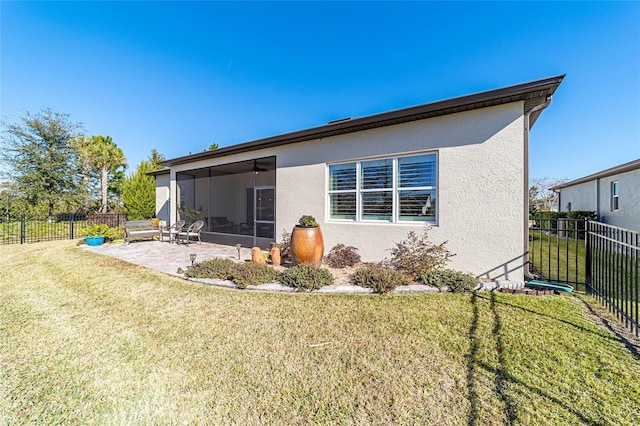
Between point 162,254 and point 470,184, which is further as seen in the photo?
point 162,254

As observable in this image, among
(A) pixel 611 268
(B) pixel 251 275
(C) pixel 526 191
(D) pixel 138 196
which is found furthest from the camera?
(D) pixel 138 196

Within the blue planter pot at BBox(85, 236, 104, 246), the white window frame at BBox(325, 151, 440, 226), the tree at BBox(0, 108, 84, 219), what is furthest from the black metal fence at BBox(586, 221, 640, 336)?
the tree at BBox(0, 108, 84, 219)

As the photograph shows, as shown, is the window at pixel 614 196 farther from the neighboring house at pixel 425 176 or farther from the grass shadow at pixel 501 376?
the grass shadow at pixel 501 376

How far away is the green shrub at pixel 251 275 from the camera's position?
543 cm

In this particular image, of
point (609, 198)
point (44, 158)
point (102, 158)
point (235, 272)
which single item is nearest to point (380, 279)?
point (235, 272)

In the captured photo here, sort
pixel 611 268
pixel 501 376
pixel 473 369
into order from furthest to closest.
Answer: pixel 611 268 → pixel 473 369 → pixel 501 376

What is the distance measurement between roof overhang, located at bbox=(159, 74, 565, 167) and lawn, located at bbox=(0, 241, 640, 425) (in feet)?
12.5

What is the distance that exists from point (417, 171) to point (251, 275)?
15.2 ft

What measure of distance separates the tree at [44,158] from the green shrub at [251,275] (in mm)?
20329

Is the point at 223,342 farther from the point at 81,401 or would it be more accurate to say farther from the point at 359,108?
the point at 359,108

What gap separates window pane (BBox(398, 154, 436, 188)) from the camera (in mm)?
6219

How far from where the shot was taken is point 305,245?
643cm

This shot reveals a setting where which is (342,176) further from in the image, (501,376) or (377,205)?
(501,376)

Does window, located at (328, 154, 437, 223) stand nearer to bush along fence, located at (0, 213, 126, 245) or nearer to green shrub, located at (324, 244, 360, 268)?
green shrub, located at (324, 244, 360, 268)
